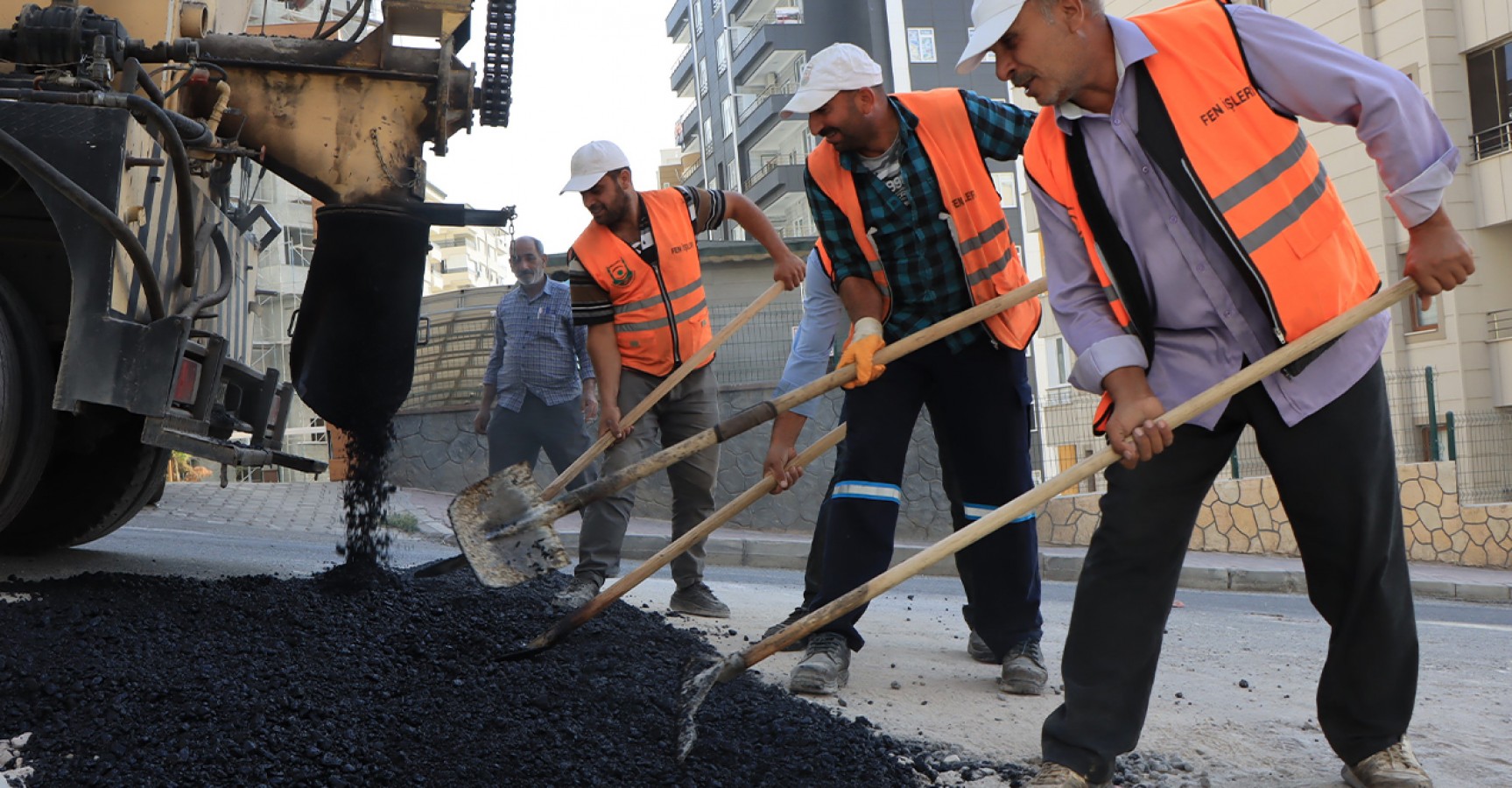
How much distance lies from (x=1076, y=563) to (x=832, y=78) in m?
6.38

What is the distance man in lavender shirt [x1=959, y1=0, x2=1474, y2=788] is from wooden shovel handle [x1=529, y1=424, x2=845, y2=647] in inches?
51.8

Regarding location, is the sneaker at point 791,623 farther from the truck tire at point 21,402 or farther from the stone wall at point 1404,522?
the stone wall at point 1404,522

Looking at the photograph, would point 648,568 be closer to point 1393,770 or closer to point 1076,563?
point 1393,770

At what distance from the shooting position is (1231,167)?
2.58 m

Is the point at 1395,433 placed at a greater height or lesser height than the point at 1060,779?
greater

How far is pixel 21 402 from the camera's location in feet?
13.5

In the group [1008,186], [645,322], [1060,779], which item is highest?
[1008,186]

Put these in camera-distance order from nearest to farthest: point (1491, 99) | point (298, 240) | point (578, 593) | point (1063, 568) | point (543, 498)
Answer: point (543, 498) → point (578, 593) → point (1063, 568) → point (1491, 99) → point (298, 240)

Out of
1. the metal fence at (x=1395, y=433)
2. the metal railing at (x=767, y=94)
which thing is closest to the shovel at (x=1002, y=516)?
the metal fence at (x=1395, y=433)

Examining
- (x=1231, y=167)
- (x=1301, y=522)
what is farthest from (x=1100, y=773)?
(x=1231, y=167)

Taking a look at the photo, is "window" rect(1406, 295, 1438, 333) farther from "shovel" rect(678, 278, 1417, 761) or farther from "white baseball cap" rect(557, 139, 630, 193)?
"shovel" rect(678, 278, 1417, 761)

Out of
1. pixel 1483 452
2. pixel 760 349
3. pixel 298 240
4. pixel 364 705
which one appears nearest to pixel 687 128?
pixel 298 240

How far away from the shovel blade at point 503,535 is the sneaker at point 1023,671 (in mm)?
1394

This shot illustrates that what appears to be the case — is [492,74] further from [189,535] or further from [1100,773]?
[189,535]
